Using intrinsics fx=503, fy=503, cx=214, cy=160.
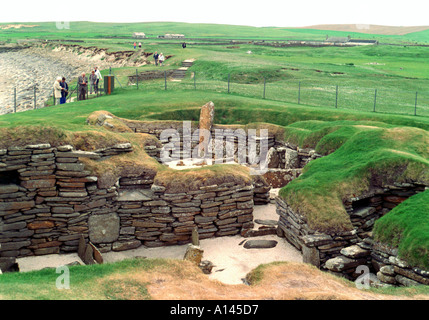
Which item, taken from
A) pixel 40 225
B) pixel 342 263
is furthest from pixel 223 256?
pixel 40 225

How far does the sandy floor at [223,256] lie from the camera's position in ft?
47.3

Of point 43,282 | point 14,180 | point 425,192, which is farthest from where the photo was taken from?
point 14,180

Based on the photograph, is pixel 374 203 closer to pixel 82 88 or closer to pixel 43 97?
pixel 82 88

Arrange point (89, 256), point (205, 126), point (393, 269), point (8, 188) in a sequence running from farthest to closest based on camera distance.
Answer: point (205, 126) < point (89, 256) < point (8, 188) < point (393, 269)

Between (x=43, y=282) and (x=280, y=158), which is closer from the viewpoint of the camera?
(x=43, y=282)

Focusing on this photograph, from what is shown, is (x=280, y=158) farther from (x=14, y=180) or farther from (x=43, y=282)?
(x=43, y=282)

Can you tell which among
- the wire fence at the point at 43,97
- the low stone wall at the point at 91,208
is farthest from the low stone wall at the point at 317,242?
the wire fence at the point at 43,97

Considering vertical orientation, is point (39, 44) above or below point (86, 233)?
above

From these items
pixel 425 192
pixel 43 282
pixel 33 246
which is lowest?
pixel 33 246

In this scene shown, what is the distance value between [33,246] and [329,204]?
9.15 metres

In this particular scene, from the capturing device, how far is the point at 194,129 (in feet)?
84.3

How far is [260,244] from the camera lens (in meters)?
→ 15.9

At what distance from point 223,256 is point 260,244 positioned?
1309mm

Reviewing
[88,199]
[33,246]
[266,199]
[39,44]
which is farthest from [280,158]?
[39,44]
